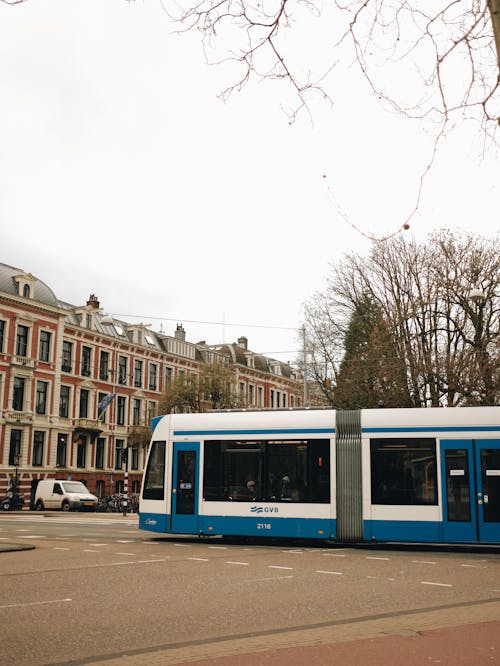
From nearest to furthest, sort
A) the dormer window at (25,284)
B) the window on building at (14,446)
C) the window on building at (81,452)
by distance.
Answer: the window on building at (14,446), the dormer window at (25,284), the window on building at (81,452)

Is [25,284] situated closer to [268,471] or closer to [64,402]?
[64,402]

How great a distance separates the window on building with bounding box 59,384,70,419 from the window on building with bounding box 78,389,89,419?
1.37m

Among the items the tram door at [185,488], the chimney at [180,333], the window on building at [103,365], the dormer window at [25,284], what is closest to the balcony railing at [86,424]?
the window on building at [103,365]

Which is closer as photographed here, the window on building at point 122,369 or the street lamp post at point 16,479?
the street lamp post at point 16,479

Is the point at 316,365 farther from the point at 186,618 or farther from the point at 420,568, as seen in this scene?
the point at 186,618

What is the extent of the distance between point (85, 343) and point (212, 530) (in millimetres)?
39380

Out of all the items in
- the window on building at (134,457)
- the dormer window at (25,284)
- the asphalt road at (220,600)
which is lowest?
the asphalt road at (220,600)

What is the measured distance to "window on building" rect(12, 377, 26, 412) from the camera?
47.8 meters

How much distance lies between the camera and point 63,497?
41031 millimetres

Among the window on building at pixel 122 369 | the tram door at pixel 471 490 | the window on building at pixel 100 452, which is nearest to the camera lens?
the tram door at pixel 471 490

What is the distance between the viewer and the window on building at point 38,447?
161 feet

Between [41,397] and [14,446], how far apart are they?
411cm

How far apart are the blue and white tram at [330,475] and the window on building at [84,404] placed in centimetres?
3683

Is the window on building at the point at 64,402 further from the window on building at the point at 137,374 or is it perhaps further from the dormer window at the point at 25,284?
the window on building at the point at 137,374
